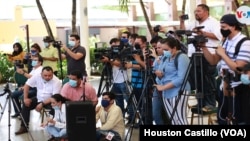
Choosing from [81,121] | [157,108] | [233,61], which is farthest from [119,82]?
[233,61]

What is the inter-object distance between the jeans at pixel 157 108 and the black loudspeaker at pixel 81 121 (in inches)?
30.1

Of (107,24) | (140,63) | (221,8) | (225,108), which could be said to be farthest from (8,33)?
(225,108)

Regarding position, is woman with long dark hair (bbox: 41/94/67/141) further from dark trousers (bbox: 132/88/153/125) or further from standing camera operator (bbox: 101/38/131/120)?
standing camera operator (bbox: 101/38/131/120)

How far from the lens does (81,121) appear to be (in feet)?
18.4

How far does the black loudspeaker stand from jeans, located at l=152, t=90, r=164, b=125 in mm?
763

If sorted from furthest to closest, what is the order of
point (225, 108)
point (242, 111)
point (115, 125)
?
point (115, 125)
point (225, 108)
point (242, 111)

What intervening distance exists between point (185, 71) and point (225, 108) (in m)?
0.68

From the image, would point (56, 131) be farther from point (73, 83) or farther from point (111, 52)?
point (111, 52)

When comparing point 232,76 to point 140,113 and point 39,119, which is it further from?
point 39,119

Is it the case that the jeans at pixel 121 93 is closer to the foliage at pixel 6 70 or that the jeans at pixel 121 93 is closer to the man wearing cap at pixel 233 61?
the man wearing cap at pixel 233 61

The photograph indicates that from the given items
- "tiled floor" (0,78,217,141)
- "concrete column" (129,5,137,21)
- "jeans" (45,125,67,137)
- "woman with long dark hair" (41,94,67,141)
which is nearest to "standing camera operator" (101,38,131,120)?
"tiled floor" (0,78,217,141)

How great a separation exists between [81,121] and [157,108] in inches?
36.3

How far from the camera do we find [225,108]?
4988 millimetres

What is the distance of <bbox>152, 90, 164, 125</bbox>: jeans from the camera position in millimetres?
5871
